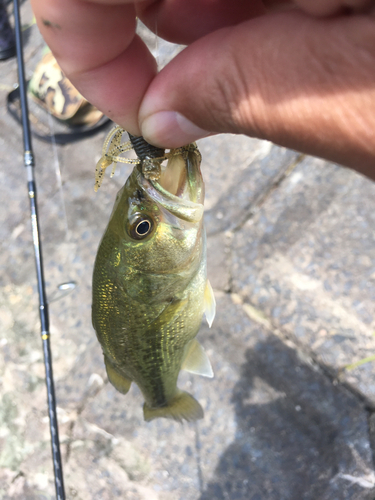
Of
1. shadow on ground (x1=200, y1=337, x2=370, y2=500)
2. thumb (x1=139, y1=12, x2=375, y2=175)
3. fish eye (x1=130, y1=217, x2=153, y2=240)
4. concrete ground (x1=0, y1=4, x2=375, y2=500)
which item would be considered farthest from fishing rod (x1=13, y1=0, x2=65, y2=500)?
thumb (x1=139, y1=12, x2=375, y2=175)

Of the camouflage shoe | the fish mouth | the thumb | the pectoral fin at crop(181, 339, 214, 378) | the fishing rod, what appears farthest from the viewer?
the camouflage shoe

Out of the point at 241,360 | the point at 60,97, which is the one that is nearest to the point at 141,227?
the point at 241,360

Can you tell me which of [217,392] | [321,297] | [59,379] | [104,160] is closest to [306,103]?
[104,160]

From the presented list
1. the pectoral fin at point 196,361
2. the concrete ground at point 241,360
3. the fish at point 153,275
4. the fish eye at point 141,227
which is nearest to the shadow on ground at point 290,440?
the concrete ground at point 241,360

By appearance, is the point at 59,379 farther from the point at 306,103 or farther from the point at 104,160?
the point at 306,103

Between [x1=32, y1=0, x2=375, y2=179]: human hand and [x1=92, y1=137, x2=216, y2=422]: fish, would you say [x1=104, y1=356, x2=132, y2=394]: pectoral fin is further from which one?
[x1=32, y1=0, x2=375, y2=179]: human hand

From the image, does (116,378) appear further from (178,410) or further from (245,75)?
(245,75)
